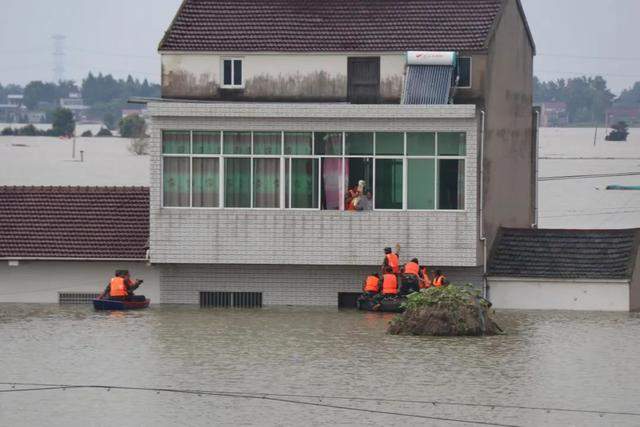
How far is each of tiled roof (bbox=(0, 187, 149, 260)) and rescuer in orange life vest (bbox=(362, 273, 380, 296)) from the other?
5590mm

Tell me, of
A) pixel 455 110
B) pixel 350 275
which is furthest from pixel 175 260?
pixel 455 110

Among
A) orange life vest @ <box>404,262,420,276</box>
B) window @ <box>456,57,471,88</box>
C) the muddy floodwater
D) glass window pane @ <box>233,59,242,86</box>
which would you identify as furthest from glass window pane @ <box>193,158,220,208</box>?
window @ <box>456,57,471,88</box>

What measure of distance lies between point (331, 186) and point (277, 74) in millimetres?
3656

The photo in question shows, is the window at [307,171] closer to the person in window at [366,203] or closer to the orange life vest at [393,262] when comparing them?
the person in window at [366,203]

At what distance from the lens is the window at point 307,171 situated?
44031 mm

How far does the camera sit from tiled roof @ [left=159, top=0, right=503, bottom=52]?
46094mm

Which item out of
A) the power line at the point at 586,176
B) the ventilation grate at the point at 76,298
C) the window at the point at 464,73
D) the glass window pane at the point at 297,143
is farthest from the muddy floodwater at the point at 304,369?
the power line at the point at 586,176

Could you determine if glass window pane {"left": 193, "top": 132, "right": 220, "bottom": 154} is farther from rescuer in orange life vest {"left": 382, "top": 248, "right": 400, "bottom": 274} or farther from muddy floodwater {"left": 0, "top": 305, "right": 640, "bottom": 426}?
rescuer in orange life vest {"left": 382, "top": 248, "right": 400, "bottom": 274}

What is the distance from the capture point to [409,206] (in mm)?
44125

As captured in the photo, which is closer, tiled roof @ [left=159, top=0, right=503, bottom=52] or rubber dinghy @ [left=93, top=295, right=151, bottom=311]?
rubber dinghy @ [left=93, top=295, right=151, bottom=311]

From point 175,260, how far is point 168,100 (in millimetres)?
4278

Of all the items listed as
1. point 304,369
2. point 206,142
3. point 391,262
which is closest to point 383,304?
point 391,262

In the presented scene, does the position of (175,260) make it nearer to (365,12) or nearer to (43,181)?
(365,12)

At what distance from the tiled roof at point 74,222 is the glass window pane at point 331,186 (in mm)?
4614
